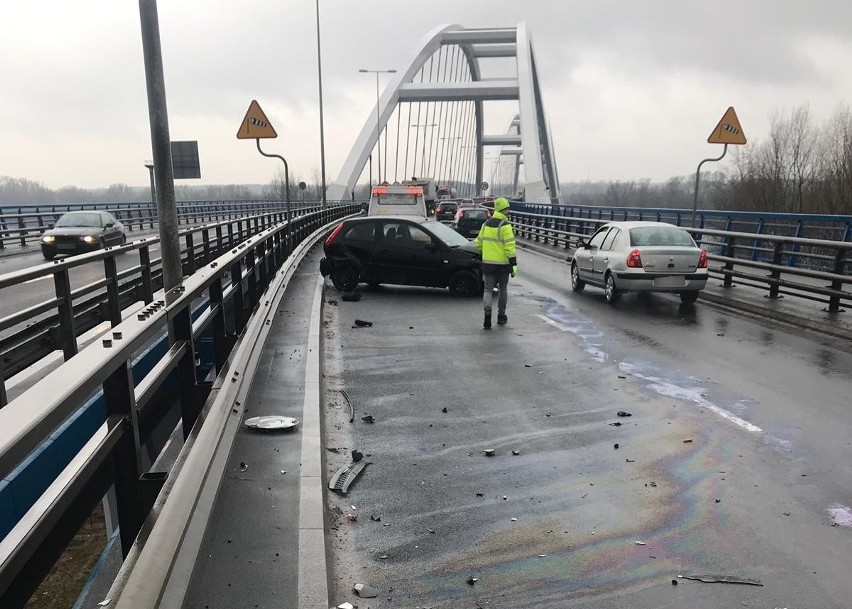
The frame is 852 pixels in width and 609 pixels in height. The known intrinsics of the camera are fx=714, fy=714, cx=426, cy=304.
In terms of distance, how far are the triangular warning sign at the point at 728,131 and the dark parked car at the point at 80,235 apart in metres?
19.3

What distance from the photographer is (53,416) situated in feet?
6.89

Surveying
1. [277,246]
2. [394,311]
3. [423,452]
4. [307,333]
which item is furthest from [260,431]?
[277,246]

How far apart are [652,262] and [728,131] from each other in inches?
207

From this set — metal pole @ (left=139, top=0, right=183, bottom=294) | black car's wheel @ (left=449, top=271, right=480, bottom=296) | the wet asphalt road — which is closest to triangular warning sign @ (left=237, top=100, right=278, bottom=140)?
black car's wheel @ (left=449, top=271, right=480, bottom=296)

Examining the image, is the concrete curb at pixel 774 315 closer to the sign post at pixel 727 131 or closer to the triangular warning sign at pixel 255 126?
the sign post at pixel 727 131

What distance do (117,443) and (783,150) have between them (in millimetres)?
56979

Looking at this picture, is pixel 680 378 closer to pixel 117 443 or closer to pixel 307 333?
pixel 307 333

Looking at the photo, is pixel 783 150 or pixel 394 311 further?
pixel 783 150

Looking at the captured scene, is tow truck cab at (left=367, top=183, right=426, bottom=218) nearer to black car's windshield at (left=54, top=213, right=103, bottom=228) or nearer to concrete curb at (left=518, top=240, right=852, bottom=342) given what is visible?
black car's windshield at (left=54, top=213, right=103, bottom=228)

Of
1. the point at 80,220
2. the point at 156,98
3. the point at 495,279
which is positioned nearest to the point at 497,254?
the point at 495,279

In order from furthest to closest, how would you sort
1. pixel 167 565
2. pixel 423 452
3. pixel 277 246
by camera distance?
1. pixel 277 246
2. pixel 423 452
3. pixel 167 565

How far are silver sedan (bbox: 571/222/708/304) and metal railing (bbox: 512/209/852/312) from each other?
135cm

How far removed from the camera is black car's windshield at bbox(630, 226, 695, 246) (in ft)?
44.9

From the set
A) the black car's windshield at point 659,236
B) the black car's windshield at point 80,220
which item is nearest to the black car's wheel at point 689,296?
the black car's windshield at point 659,236
